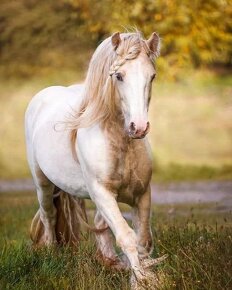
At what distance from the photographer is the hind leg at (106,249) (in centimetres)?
689

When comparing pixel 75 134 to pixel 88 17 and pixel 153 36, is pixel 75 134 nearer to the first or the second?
pixel 153 36

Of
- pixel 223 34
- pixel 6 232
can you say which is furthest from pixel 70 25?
pixel 6 232

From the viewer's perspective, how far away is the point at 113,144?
642 centimetres

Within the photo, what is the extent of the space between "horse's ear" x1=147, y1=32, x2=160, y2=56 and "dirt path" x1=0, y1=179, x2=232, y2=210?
649cm

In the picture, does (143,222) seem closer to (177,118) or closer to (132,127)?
(132,127)

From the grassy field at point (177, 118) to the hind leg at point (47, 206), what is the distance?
12.1 metres

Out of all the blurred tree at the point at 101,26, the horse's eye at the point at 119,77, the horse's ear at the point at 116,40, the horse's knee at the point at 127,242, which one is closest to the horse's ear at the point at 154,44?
the horse's ear at the point at 116,40

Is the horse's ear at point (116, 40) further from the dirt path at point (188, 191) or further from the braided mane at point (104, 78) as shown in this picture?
the dirt path at point (188, 191)

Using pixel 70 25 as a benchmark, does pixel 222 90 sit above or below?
below

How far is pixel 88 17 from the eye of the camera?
1627 cm

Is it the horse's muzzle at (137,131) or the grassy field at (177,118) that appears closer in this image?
the horse's muzzle at (137,131)

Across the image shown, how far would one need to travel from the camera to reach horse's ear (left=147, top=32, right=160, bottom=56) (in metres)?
→ 6.27

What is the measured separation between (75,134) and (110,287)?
1.38 meters

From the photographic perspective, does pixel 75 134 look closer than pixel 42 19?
Yes
